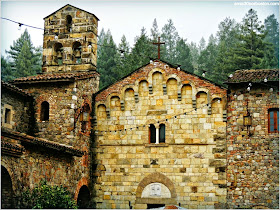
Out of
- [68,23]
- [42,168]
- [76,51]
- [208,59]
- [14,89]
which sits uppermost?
[208,59]

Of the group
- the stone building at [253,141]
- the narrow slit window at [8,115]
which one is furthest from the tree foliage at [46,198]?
the stone building at [253,141]

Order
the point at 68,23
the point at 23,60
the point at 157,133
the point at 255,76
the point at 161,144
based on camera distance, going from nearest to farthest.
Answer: the point at 255,76 → the point at 161,144 → the point at 157,133 → the point at 68,23 → the point at 23,60

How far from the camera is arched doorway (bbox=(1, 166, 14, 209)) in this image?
15141 mm

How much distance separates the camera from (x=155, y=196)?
20.5 meters

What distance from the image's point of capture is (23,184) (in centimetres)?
1570

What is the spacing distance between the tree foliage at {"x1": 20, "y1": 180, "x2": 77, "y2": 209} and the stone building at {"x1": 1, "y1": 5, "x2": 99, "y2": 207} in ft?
0.93

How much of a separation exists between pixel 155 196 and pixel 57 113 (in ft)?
17.8

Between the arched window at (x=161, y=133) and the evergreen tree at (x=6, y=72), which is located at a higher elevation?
the evergreen tree at (x=6, y=72)

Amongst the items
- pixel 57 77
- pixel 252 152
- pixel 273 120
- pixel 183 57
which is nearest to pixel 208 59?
pixel 183 57

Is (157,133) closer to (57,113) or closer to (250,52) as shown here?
(57,113)

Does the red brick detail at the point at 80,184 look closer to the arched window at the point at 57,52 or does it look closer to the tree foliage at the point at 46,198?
the tree foliage at the point at 46,198

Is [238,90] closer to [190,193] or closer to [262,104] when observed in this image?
[262,104]

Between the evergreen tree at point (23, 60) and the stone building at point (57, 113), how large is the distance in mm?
17725

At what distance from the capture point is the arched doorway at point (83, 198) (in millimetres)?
21109
